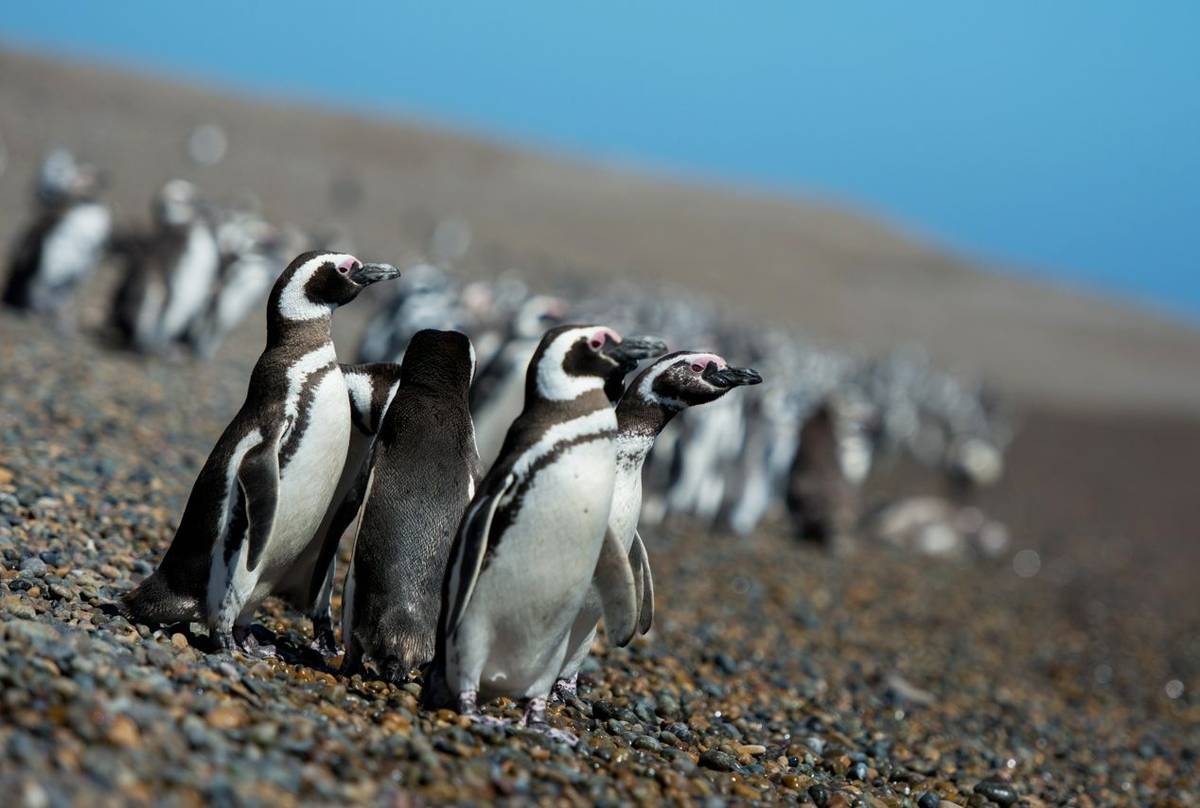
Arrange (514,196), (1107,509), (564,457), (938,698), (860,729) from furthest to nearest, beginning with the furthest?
(514,196), (1107,509), (938,698), (860,729), (564,457)

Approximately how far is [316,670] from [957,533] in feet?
33.0

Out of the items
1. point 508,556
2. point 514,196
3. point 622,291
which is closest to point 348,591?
point 508,556

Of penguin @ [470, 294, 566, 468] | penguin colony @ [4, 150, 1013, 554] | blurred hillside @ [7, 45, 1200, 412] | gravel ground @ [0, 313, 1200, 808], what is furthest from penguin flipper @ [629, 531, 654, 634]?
blurred hillside @ [7, 45, 1200, 412]

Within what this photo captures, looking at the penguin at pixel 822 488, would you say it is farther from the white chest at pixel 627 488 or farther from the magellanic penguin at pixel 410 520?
the magellanic penguin at pixel 410 520

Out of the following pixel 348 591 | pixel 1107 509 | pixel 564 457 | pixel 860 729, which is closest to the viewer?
pixel 564 457

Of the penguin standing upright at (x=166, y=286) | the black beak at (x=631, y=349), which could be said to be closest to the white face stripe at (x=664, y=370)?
the black beak at (x=631, y=349)

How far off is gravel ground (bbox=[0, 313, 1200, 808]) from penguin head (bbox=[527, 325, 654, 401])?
1007 millimetres

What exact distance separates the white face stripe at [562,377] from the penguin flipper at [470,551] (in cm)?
28

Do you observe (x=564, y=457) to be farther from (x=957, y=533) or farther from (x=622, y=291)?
(x=622, y=291)

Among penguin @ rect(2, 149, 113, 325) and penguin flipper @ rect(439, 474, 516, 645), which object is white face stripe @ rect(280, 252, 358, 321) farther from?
penguin @ rect(2, 149, 113, 325)

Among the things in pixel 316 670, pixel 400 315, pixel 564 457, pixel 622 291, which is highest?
pixel 622 291

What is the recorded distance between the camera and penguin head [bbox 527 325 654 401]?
3938 millimetres

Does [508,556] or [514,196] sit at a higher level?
[514,196]

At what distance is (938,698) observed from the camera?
712 cm
